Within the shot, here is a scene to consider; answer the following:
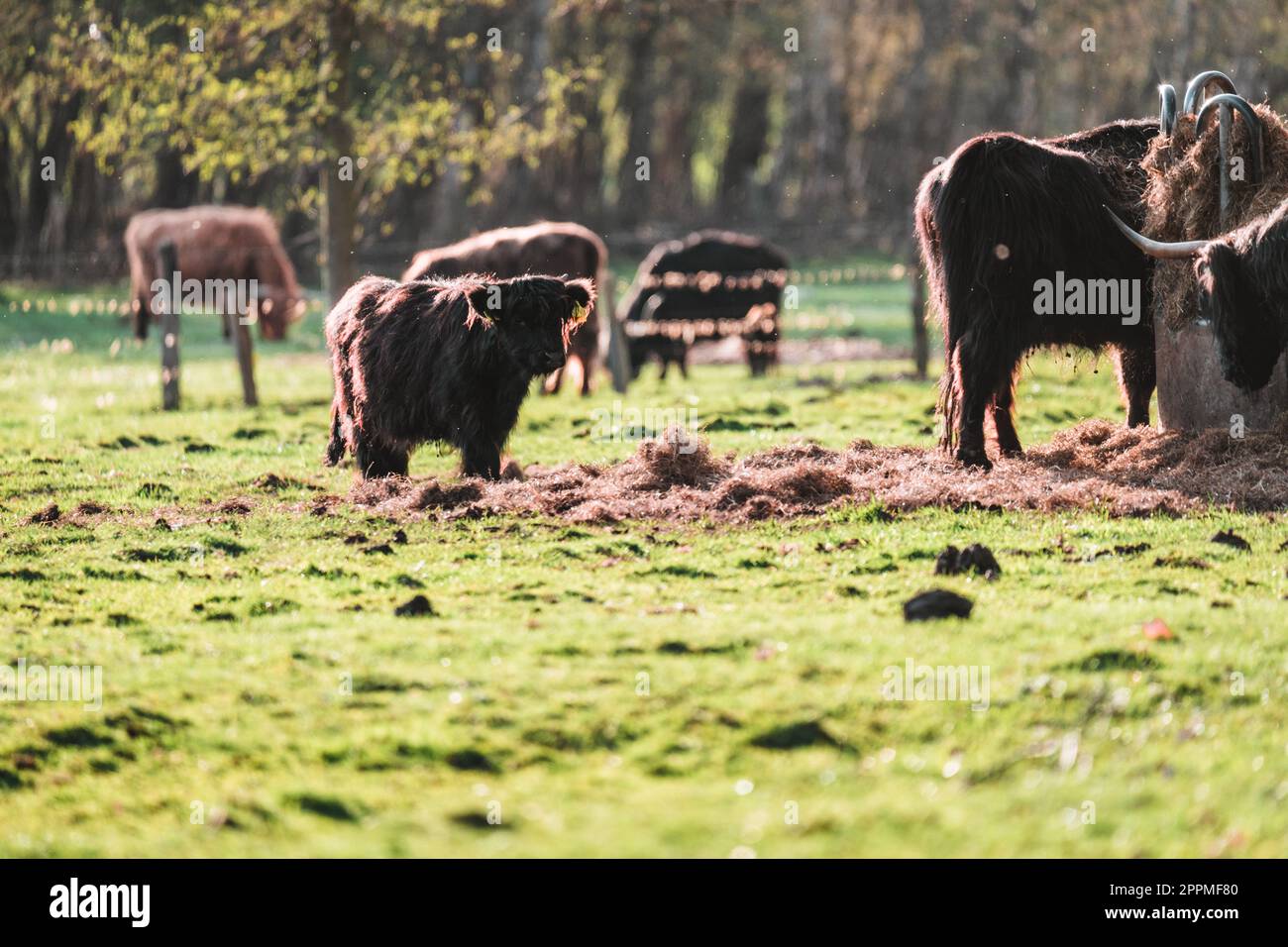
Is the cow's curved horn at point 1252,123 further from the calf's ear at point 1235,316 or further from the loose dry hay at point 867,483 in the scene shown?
the loose dry hay at point 867,483

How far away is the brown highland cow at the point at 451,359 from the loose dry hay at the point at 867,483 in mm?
350

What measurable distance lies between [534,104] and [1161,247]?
1236 centimetres

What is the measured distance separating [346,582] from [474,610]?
2.59 feet

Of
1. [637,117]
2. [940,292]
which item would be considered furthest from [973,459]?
[637,117]

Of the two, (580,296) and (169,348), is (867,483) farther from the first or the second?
(169,348)

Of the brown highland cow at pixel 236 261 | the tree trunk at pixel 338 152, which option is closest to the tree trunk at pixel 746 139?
the brown highland cow at pixel 236 261

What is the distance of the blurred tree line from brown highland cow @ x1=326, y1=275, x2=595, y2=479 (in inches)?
301

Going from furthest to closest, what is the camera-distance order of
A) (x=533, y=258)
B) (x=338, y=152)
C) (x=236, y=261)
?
(x=236, y=261) → (x=338, y=152) → (x=533, y=258)

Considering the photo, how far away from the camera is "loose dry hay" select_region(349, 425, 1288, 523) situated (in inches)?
301

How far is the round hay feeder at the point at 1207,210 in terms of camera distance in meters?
8.71

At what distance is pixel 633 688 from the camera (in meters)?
4.82

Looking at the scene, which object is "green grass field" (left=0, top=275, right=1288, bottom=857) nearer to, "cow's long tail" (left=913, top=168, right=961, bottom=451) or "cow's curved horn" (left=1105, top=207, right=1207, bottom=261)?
"cow's long tail" (left=913, top=168, right=961, bottom=451)

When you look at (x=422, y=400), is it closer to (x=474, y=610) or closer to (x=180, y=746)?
(x=474, y=610)
